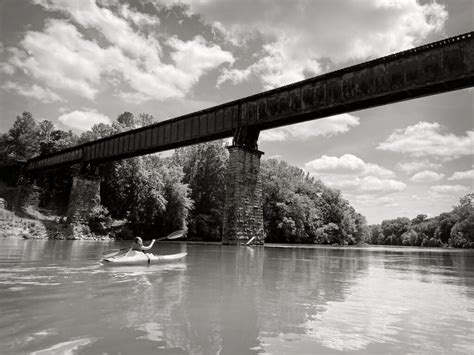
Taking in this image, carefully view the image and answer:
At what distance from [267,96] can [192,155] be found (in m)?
34.8

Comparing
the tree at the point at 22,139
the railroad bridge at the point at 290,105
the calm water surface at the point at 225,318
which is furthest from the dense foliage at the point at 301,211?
the calm water surface at the point at 225,318

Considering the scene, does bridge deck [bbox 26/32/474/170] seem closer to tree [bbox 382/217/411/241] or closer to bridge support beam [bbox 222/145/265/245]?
bridge support beam [bbox 222/145/265/245]

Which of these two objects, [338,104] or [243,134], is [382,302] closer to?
[338,104]

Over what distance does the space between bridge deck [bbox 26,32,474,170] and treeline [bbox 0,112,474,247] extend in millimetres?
12322

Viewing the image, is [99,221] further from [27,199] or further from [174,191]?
[27,199]

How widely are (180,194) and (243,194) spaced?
75.2 ft

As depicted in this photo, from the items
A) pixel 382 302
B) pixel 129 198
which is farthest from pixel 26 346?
pixel 129 198

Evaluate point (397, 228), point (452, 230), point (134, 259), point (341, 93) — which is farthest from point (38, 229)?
point (397, 228)

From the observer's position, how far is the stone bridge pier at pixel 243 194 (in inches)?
920

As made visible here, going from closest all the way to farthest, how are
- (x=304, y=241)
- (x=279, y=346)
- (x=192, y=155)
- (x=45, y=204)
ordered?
1. (x=279, y=346)
2. (x=45, y=204)
3. (x=192, y=155)
4. (x=304, y=241)

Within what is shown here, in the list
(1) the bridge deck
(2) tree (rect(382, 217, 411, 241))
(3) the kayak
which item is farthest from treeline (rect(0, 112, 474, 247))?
(2) tree (rect(382, 217, 411, 241))

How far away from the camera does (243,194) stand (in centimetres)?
2388

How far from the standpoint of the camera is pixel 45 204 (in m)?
50.6

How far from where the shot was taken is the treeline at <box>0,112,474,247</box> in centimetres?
4347
